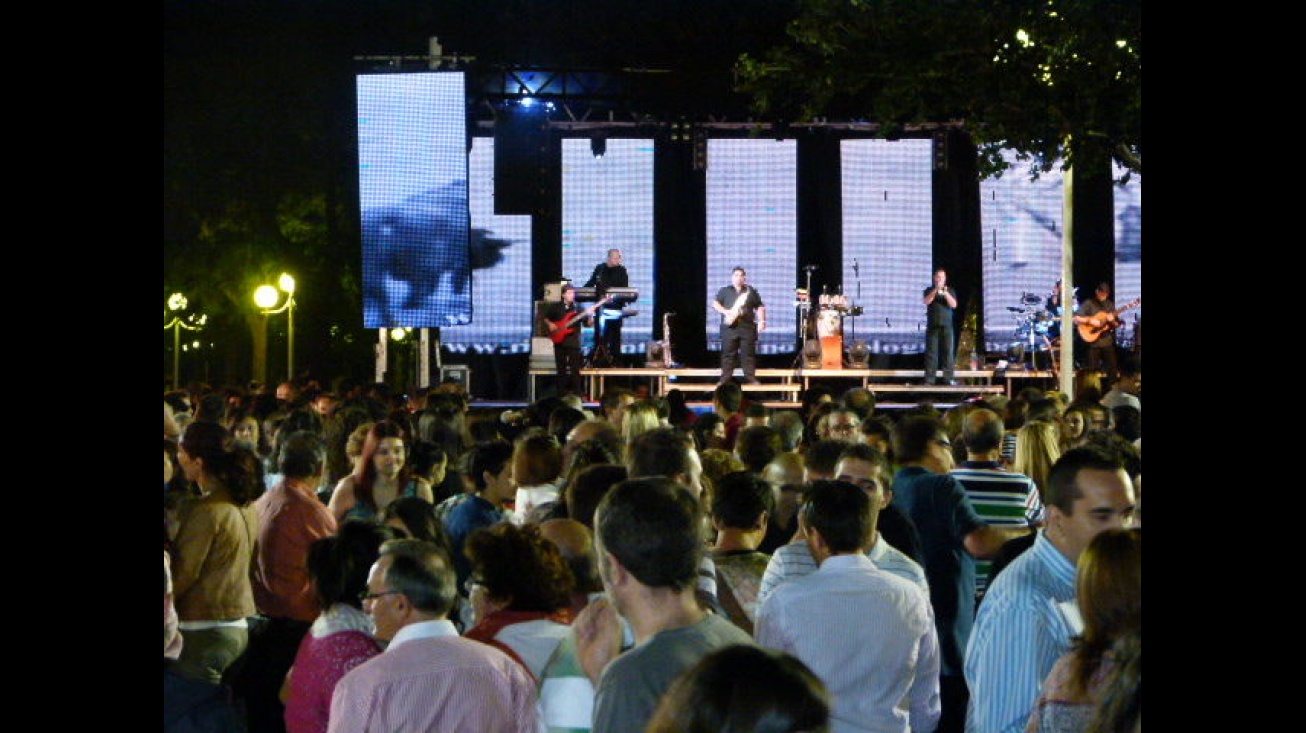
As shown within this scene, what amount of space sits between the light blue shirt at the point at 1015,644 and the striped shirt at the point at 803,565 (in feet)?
2.43

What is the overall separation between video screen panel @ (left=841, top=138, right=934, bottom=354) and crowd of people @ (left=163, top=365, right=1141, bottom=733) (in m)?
18.2

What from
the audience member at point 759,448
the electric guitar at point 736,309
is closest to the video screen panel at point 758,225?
the electric guitar at point 736,309

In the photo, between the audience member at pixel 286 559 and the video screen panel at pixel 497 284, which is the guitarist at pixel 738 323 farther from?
the audience member at pixel 286 559

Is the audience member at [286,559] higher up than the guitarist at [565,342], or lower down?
lower down

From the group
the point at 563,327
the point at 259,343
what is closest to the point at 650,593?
the point at 563,327

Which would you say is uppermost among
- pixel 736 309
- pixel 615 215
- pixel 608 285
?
pixel 615 215

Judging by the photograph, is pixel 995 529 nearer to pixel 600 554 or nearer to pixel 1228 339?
pixel 600 554

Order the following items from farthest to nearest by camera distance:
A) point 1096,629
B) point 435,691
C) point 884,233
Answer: point 884,233 → point 435,691 → point 1096,629

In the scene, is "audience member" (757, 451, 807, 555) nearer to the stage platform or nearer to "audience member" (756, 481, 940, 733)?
"audience member" (756, 481, 940, 733)

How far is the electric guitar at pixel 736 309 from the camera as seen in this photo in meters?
23.2

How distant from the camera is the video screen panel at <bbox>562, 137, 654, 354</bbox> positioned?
2577 centimetres

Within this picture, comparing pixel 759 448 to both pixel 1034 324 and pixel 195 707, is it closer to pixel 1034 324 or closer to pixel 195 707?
pixel 195 707

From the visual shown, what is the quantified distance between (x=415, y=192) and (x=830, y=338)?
896cm

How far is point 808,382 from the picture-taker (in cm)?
2434
